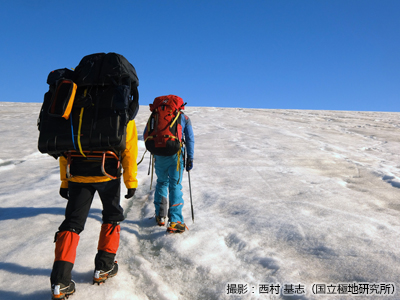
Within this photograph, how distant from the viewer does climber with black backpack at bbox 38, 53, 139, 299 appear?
2.51 meters

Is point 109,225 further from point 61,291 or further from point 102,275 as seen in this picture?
point 61,291

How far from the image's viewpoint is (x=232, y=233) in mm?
4020

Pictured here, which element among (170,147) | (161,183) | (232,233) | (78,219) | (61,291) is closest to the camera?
(61,291)

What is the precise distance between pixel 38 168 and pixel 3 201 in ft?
9.73

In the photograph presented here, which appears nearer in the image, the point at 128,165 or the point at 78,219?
the point at 78,219

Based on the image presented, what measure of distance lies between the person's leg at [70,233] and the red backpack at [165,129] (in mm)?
1502

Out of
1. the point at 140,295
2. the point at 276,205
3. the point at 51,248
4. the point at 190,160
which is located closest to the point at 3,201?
the point at 51,248

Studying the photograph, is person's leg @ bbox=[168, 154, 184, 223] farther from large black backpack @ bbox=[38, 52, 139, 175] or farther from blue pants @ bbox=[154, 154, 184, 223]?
large black backpack @ bbox=[38, 52, 139, 175]


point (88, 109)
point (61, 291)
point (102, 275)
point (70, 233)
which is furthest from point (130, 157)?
point (61, 291)

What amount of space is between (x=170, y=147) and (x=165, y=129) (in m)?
0.28

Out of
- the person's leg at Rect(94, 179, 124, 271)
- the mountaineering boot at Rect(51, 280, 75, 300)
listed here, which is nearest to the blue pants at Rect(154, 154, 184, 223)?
the person's leg at Rect(94, 179, 124, 271)

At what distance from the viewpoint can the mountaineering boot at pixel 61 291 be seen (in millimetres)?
2391

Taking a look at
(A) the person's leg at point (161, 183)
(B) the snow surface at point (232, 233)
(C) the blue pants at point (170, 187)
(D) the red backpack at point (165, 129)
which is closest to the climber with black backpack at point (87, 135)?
(B) the snow surface at point (232, 233)

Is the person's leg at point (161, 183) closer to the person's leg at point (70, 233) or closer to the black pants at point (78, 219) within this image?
the black pants at point (78, 219)
